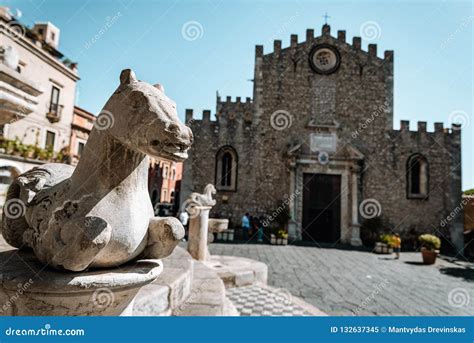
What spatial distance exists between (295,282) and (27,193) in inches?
242

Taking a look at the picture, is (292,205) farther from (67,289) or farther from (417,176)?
(67,289)

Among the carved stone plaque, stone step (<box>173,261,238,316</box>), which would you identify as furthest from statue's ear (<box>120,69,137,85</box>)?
the carved stone plaque

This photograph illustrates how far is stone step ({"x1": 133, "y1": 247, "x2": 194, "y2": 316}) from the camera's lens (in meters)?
2.41

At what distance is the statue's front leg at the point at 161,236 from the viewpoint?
1.52 meters

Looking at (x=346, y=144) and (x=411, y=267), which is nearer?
(x=411, y=267)

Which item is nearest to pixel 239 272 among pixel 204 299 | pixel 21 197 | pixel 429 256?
pixel 204 299

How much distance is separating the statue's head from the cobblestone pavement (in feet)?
15.0

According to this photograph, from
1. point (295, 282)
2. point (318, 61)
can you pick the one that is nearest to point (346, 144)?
point (318, 61)

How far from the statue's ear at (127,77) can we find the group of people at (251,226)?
13025 millimetres

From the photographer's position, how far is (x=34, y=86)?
236cm

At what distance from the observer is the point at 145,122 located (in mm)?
1369

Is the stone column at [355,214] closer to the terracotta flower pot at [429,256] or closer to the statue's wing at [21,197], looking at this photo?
the terracotta flower pot at [429,256]
